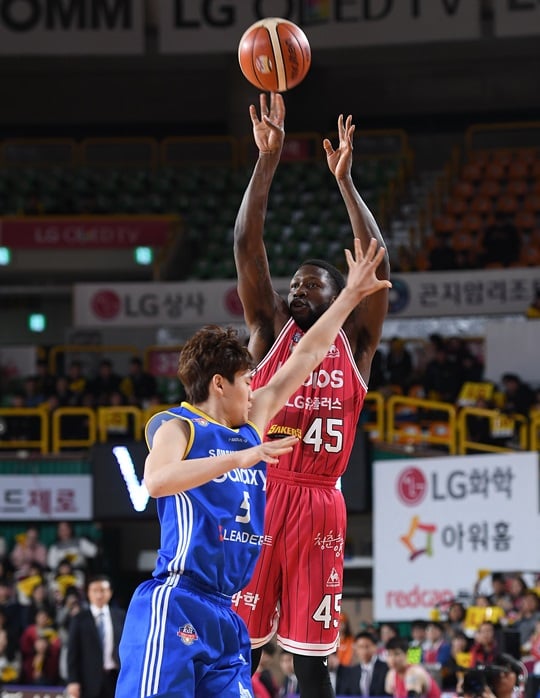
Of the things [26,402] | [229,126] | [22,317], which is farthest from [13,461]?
[229,126]

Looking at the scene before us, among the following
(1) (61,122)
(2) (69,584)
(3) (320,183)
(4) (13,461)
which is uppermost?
(1) (61,122)

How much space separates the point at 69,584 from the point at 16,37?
14145 millimetres

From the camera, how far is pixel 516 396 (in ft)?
62.2

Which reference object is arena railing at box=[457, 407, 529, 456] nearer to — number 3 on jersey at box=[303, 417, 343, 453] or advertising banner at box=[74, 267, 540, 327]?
advertising banner at box=[74, 267, 540, 327]

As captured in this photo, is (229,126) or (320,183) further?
(229,126)

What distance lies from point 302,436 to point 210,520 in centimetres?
158

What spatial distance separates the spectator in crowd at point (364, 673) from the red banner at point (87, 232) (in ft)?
Result: 48.0

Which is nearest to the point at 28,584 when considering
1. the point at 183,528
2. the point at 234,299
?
the point at 234,299

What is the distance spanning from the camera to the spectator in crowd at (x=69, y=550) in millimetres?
19172

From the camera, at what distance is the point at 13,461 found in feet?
66.1

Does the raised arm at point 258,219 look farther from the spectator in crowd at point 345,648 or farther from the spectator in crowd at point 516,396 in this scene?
the spectator in crowd at point 516,396

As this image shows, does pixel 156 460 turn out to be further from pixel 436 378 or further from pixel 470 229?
pixel 470 229

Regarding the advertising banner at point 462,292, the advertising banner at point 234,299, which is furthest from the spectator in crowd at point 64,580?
the advertising banner at point 462,292

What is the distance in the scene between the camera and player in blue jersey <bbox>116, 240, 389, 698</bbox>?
16.6ft
